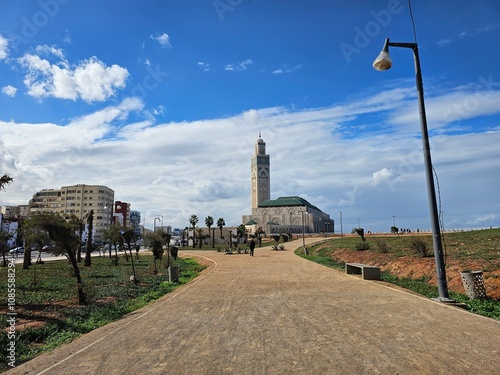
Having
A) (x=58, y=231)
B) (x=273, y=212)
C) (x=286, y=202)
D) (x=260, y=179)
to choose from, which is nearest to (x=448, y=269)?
(x=58, y=231)

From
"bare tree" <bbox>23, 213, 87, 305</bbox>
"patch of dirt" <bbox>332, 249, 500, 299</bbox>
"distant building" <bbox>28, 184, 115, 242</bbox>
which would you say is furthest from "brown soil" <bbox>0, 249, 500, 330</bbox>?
"distant building" <bbox>28, 184, 115, 242</bbox>

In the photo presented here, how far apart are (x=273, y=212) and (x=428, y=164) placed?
149715 mm

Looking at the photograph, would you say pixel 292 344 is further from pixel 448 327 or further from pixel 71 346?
pixel 71 346

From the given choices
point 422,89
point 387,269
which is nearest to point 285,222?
point 387,269

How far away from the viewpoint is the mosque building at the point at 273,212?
15188cm

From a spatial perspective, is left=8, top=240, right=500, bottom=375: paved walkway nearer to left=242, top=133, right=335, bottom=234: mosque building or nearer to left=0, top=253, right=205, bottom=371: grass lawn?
left=0, top=253, right=205, bottom=371: grass lawn

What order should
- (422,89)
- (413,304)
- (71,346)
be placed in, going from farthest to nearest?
(422,89)
(413,304)
(71,346)

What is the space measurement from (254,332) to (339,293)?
6316 millimetres

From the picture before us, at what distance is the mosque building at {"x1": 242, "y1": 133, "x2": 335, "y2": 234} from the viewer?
151875 millimetres

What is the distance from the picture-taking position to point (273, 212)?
160125 mm

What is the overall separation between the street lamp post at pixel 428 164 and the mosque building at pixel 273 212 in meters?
128

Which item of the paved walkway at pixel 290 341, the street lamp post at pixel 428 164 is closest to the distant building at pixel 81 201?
the paved walkway at pixel 290 341

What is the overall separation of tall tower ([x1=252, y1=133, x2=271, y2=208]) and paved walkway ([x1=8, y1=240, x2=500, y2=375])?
566 feet

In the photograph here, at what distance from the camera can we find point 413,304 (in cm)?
1032
